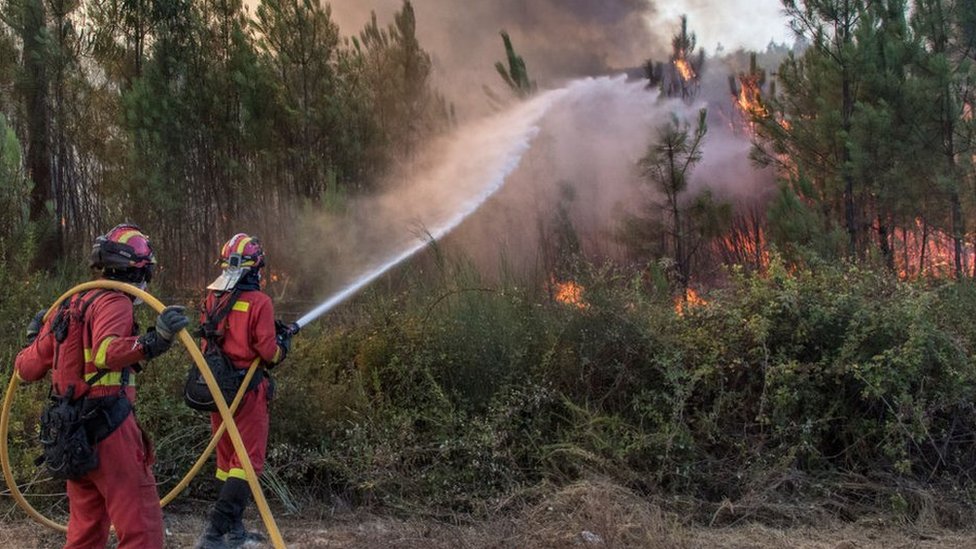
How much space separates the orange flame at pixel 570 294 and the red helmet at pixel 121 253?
141 inches

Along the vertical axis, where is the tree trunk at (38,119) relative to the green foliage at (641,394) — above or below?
above

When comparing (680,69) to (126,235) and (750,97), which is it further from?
(126,235)

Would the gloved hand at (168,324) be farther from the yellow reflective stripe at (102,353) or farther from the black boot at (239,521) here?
the black boot at (239,521)

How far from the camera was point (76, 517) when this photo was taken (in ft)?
→ 10.5

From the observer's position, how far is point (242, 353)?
13.7 feet

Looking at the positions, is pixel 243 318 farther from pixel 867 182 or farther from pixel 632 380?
pixel 867 182

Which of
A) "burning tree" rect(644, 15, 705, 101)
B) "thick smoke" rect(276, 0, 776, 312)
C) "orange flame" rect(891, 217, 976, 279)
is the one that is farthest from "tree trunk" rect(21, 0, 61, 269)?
"orange flame" rect(891, 217, 976, 279)

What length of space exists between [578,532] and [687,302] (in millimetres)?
2759

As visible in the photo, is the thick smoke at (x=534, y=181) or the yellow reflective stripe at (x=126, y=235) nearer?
the yellow reflective stripe at (x=126, y=235)

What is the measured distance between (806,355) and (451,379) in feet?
9.70

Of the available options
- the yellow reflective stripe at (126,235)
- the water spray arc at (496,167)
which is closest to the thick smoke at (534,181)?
the water spray arc at (496,167)

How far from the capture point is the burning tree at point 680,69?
13414 millimetres

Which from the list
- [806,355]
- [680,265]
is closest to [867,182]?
[680,265]

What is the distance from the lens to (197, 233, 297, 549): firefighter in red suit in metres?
4.12
